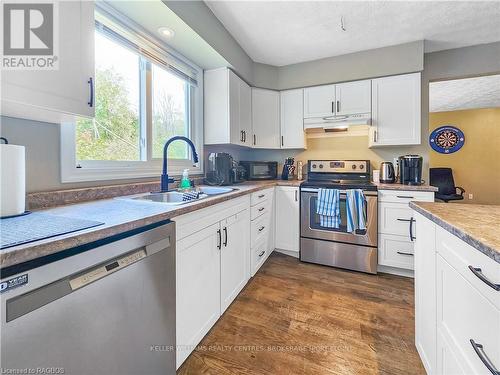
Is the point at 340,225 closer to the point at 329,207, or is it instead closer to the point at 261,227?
the point at 329,207

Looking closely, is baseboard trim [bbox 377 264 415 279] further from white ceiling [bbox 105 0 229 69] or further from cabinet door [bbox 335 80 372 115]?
white ceiling [bbox 105 0 229 69]

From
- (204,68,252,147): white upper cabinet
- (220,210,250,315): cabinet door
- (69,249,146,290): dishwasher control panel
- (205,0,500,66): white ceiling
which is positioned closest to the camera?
(69,249,146,290): dishwasher control panel

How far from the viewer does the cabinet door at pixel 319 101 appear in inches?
108

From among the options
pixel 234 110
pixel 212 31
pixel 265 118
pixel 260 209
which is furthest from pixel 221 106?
pixel 260 209

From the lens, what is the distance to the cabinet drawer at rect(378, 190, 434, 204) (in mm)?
2096

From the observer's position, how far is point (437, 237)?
3.14 feet

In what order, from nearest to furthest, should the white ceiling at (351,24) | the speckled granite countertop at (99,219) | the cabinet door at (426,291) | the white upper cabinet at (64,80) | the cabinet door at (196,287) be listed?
1. the speckled granite countertop at (99,219)
2. the white upper cabinet at (64,80)
3. the cabinet door at (426,291)
4. the cabinet door at (196,287)
5. the white ceiling at (351,24)

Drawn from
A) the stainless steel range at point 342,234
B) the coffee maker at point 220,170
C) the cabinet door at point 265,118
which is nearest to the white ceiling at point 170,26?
the cabinet door at point 265,118

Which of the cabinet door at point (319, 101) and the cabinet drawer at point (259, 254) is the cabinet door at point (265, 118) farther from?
the cabinet drawer at point (259, 254)

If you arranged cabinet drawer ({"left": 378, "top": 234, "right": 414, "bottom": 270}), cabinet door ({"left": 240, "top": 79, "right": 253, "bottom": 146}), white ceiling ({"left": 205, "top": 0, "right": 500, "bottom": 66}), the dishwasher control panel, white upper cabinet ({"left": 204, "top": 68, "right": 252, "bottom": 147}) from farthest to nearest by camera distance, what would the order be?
cabinet door ({"left": 240, "top": 79, "right": 253, "bottom": 146})
white upper cabinet ({"left": 204, "top": 68, "right": 252, "bottom": 147})
cabinet drawer ({"left": 378, "top": 234, "right": 414, "bottom": 270})
white ceiling ({"left": 205, "top": 0, "right": 500, "bottom": 66})
the dishwasher control panel

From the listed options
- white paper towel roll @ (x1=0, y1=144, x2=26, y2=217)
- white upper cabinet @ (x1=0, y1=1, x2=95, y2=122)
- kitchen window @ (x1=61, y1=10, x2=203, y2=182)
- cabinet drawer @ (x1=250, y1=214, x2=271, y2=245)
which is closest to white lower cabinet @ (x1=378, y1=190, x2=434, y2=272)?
cabinet drawer @ (x1=250, y1=214, x2=271, y2=245)

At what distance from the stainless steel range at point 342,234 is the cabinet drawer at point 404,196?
0.31 ft

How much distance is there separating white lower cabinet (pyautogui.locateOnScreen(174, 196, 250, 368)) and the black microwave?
3.80 ft

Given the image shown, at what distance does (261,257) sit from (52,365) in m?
1.89
